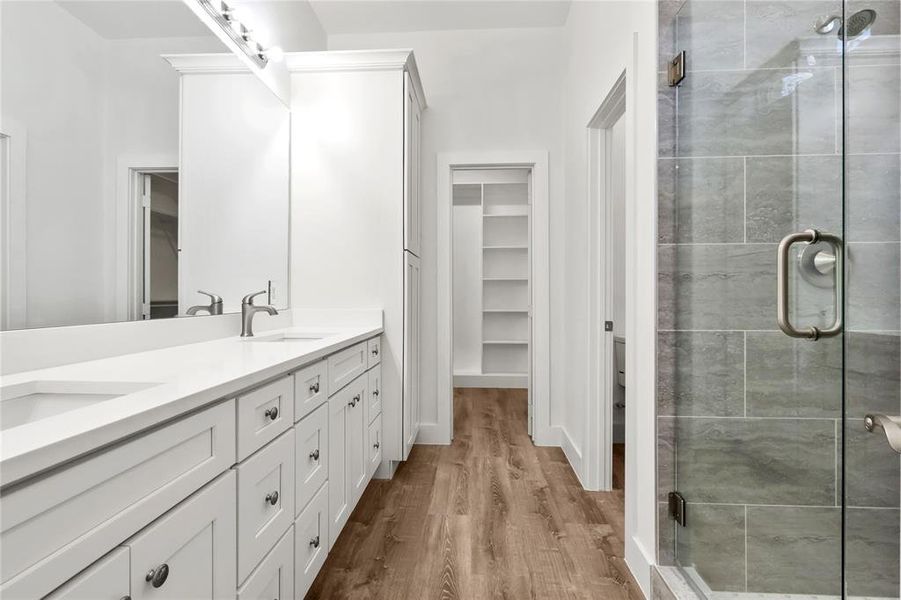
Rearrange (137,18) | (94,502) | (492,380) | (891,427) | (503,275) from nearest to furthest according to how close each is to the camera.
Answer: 1. (94,502)
2. (891,427)
3. (137,18)
4. (492,380)
5. (503,275)

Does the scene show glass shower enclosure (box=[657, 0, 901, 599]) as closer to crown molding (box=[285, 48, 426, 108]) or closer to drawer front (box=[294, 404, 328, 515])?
drawer front (box=[294, 404, 328, 515])

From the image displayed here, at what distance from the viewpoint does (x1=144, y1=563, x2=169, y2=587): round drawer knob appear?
734 millimetres

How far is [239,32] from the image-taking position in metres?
2.03

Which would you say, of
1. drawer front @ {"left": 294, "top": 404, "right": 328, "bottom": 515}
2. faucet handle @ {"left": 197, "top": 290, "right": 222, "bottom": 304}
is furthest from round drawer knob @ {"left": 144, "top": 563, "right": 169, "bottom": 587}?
faucet handle @ {"left": 197, "top": 290, "right": 222, "bottom": 304}

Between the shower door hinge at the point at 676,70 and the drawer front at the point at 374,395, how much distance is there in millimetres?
1811

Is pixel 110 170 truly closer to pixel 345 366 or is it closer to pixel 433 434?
pixel 345 366

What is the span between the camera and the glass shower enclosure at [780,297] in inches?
42.8

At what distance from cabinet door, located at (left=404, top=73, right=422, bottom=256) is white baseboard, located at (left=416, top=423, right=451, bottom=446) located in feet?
4.01

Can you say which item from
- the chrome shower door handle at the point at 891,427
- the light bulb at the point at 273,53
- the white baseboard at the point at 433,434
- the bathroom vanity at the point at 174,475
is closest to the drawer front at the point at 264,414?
the bathroom vanity at the point at 174,475

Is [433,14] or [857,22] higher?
[433,14]

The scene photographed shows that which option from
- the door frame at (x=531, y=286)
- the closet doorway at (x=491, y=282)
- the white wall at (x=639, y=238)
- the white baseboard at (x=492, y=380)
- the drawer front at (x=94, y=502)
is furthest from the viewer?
the closet doorway at (x=491, y=282)

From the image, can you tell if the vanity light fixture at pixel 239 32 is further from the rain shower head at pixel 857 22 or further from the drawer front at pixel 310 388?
the rain shower head at pixel 857 22

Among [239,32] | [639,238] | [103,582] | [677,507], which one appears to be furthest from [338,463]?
[239,32]

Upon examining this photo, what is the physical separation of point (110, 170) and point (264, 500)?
3.45 feet
